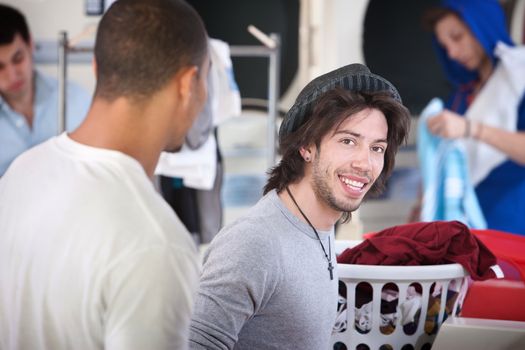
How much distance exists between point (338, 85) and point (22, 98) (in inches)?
110

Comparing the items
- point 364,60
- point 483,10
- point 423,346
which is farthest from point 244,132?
point 423,346

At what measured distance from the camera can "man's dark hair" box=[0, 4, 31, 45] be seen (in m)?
3.93

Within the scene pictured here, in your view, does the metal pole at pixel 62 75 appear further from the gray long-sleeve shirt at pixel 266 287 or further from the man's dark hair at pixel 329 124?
the gray long-sleeve shirt at pixel 266 287

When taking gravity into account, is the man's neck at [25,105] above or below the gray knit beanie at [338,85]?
below

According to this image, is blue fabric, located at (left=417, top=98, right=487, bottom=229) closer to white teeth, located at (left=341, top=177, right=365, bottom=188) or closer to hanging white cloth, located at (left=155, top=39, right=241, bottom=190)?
hanging white cloth, located at (left=155, top=39, right=241, bottom=190)

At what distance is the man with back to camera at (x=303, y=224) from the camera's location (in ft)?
4.63

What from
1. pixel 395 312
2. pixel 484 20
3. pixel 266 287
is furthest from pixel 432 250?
pixel 484 20

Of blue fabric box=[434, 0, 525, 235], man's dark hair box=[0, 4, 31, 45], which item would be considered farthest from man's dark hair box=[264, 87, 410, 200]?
man's dark hair box=[0, 4, 31, 45]

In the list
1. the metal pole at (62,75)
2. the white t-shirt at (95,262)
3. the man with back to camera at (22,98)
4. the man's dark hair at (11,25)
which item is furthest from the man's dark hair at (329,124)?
the man's dark hair at (11,25)

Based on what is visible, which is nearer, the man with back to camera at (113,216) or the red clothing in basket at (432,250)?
the man with back to camera at (113,216)

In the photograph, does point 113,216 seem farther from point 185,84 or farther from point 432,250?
point 432,250

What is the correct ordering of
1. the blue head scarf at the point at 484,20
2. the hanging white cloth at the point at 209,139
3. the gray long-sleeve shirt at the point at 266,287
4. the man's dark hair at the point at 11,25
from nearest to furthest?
the gray long-sleeve shirt at the point at 266,287 → the hanging white cloth at the point at 209,139 → the blue head scarf at the point at 484,20 → the man's dark hair at the point at 11,25

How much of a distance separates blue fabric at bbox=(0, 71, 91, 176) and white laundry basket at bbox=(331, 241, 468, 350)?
261cm

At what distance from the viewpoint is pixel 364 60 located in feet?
15.3
